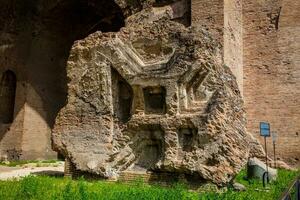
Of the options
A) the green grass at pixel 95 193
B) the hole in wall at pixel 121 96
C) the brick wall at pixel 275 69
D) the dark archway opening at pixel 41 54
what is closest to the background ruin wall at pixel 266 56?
the brick wall at pixel 275 69

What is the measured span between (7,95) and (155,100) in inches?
370

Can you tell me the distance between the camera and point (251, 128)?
11.2 m

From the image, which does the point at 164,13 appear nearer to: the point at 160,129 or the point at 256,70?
the point at 256,70

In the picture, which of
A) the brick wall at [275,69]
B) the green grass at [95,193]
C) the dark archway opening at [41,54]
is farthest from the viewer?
the dark archway opening at [41,54]

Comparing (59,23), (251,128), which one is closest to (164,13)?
(251,128)

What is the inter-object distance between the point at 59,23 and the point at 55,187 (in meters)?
10.3

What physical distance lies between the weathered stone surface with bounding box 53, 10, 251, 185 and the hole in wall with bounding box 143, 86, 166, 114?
0.06 ft

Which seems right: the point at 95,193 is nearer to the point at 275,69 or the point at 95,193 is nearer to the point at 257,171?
the point at 257,171

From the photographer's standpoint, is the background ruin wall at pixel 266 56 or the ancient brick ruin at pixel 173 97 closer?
the ancient brick ruin at pixel 173 97

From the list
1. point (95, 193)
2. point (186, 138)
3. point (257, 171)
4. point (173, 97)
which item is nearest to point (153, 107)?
point (173, 97)

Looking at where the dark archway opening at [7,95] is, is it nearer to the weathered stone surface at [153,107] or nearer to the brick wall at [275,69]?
the weathered stone surface at [153,107]

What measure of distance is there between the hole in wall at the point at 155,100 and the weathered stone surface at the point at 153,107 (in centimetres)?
2

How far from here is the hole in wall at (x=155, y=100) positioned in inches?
248

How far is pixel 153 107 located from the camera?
647 cm
